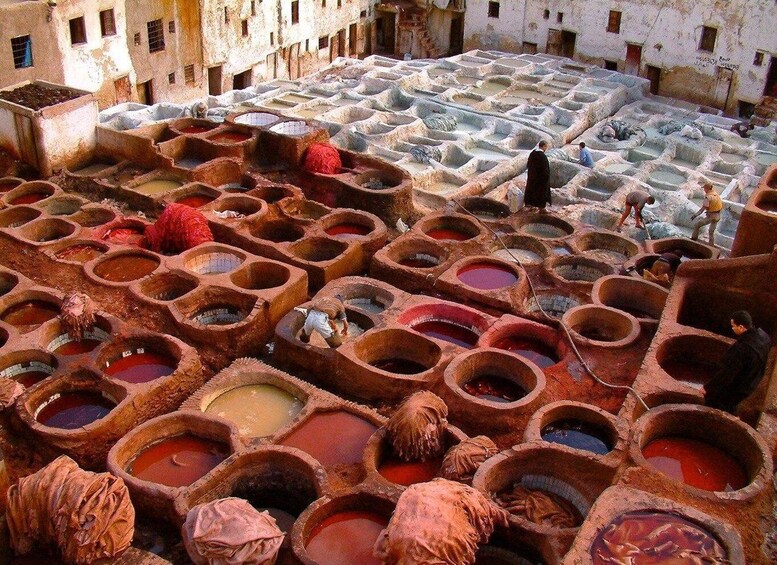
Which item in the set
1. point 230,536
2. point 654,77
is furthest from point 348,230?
point 654,77

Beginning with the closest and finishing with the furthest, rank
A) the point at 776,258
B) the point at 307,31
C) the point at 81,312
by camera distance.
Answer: the point at 776,258 → the point at 81,312 → the point at 307,31

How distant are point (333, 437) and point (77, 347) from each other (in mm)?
4752

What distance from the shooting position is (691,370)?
12.1 m

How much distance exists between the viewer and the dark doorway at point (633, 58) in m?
32.7

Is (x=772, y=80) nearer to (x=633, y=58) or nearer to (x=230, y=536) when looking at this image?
(x=633, y=58)

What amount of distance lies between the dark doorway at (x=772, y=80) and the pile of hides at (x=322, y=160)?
19278 millimetres

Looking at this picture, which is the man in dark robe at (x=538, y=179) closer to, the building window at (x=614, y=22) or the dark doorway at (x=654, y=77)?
the dark doorway at (x=654, y=77)

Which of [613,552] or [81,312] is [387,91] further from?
[613,552]

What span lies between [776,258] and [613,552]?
6.63 metres

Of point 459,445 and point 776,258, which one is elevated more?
point 776,258

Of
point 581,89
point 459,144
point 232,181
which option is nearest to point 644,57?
point 581,89

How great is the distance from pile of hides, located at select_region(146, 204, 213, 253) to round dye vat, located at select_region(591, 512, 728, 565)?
34.0ft

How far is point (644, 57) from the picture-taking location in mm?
32469

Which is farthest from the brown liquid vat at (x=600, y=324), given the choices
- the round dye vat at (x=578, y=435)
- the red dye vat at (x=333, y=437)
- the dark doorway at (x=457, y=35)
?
the dark doorway at (x=457, y=35)
